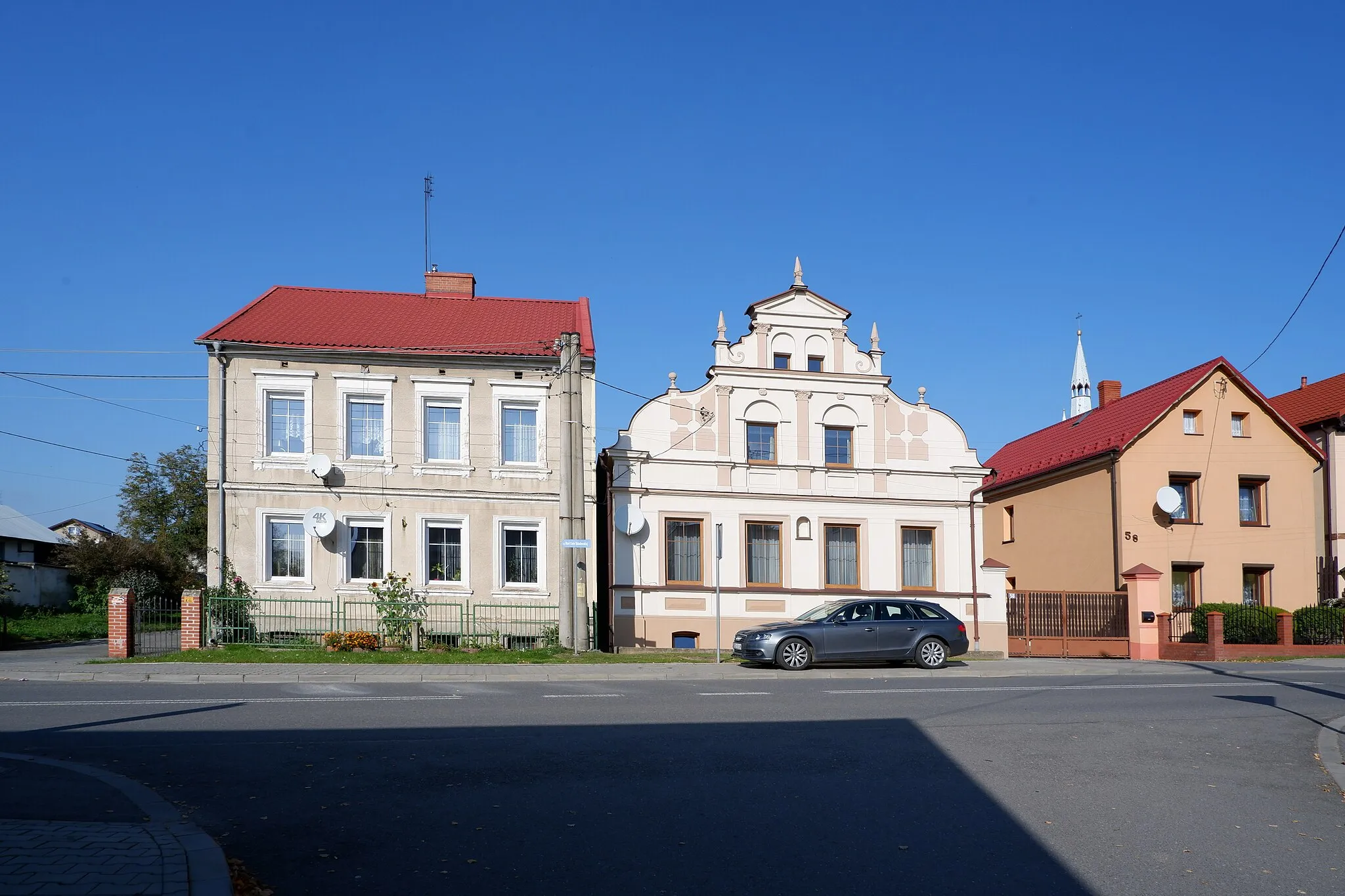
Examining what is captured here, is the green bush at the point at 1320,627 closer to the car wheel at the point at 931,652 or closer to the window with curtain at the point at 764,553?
the car wheel at the point at 931,652

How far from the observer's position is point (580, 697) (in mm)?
15492

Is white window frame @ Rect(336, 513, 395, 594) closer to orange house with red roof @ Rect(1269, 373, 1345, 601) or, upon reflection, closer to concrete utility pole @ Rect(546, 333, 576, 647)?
concrete utility pole @ Rect(546, 333, 576, 647)

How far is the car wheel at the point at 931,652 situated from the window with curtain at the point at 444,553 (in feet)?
37.2

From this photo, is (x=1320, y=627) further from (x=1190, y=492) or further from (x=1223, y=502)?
(x=1190, y=492)

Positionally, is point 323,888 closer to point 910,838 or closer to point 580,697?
point 910,838

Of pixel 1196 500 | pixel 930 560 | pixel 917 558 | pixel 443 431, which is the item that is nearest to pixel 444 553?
pixel 443 431

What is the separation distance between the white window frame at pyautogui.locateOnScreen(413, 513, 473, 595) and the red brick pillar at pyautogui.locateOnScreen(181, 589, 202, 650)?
5.25 meters

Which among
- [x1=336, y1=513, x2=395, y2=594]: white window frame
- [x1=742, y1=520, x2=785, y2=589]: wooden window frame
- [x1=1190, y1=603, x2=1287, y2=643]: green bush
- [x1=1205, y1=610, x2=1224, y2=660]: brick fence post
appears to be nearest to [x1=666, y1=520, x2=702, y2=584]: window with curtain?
[x1=742, y1=520, x2=785, y2=589]: wooden window frame

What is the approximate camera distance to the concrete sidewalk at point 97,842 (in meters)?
5.90

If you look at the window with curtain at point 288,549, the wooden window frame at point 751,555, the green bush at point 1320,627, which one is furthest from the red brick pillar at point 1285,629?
the window with curtain at point 288,549

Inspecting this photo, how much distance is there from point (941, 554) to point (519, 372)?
38.9ft

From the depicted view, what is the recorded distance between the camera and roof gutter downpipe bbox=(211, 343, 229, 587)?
2664 cm

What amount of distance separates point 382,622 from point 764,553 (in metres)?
9.62

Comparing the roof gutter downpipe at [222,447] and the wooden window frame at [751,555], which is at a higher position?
the roof gutter downpipe at [222,447]
